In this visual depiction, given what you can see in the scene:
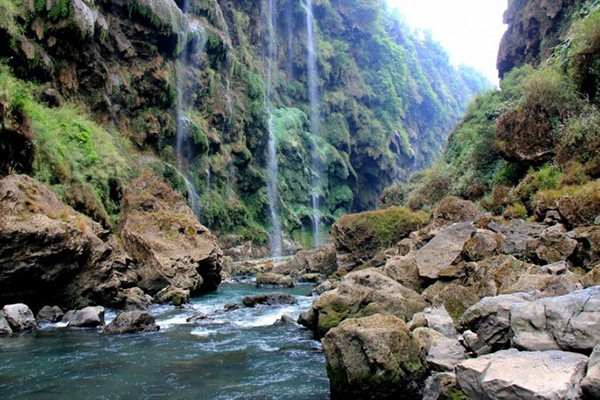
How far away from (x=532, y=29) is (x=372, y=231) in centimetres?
2255

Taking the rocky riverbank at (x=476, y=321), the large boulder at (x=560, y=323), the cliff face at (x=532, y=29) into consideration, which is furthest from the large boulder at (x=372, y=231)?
the large boulder at (x=560, y=323)

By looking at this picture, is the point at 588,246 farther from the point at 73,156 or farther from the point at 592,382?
the point at 73,156

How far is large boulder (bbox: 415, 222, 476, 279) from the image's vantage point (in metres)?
12.9

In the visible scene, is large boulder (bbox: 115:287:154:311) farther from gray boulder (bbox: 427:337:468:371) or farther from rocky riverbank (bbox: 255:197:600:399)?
gray boulder (bbox: 427:337:468:371)

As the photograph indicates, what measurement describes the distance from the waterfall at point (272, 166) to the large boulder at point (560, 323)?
40619 millimetres

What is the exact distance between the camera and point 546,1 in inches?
1325

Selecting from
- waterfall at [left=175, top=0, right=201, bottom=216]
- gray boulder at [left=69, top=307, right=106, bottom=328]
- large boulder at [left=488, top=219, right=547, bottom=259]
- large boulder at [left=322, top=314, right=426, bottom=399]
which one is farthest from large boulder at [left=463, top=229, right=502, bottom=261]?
waterfall at [left=175, top=0, right=201, bottom=216]

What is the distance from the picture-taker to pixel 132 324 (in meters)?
12.1

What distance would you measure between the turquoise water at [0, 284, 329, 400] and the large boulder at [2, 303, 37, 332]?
398 millimetres

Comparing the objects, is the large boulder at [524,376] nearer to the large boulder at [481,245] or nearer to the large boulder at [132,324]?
the large boulder at [481,245]

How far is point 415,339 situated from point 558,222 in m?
7.34

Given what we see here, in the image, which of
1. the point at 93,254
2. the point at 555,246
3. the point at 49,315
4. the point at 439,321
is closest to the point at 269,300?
the point at 93,254

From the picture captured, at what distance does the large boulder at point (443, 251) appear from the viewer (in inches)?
507

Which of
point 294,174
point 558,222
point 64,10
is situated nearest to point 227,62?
point 294,174
